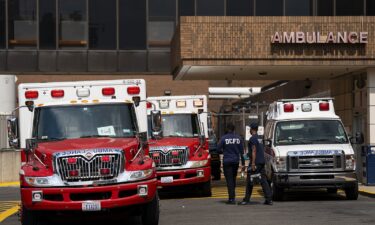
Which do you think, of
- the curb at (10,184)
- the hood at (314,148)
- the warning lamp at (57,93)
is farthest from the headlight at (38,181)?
the curb at (10,184)

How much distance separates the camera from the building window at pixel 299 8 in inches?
1478

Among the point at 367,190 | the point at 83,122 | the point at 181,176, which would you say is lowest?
the point at 367,190

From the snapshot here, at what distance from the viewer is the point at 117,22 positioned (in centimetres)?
3778

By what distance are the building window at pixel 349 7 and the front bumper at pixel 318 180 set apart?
68.2 feet

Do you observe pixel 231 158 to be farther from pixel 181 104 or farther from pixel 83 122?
pixel 83 122

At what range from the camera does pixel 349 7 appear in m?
37.1

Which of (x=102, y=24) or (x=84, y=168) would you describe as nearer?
(x=84, y=168)

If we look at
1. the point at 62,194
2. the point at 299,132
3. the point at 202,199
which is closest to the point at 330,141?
the point at 299,132

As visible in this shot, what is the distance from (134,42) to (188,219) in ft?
80.1

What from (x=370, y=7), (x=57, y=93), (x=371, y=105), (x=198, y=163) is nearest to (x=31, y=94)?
(x=57, y=93)

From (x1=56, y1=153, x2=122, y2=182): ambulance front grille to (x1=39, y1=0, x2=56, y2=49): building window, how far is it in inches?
1043

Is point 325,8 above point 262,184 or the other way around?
above

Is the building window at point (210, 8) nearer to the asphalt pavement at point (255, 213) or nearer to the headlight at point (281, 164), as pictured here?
the asphalt pavement at point (255, 213)

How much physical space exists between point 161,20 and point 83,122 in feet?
82.3
